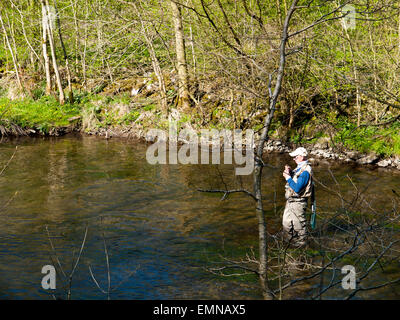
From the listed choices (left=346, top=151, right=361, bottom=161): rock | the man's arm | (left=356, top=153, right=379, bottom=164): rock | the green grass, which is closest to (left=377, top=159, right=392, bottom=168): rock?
(left=356, top=153, right=379, bottom=164): rock

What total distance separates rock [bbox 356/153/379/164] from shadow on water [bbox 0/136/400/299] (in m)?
0.77

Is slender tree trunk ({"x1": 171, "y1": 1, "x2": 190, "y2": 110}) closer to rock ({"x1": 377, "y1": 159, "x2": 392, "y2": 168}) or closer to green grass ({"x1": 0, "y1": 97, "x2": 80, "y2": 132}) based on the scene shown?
green grass ({"x1": 0, "y1": 97, "x2": 80, "y2": 132})

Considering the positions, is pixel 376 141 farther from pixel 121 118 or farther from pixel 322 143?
pixel 121 118

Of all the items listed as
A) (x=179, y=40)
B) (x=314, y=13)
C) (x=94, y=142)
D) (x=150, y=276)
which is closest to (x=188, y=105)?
(x=179, y=40)

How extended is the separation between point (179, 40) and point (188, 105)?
2594 mm

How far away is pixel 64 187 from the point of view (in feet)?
39.8

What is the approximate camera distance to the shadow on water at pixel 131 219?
6.86 metres

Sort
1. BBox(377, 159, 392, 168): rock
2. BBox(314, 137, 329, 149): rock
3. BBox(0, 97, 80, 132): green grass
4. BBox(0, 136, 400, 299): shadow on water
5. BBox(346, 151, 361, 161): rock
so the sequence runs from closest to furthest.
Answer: BBox(0, 136, 400, 299): shadow on water → BBox(377, 159, 392, 168): rock → BBox(346, 151, 361, 161): rock → BBox(314, 137, 329, 149): rock → BBox(0, 97, 80, 132): green grass

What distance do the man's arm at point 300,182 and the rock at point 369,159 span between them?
7140 mm

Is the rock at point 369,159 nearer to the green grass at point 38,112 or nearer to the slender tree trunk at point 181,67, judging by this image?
the slender tree trunk at point 181,67

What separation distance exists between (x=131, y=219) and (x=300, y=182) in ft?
12.3

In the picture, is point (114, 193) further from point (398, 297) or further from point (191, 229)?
point (398, 297)

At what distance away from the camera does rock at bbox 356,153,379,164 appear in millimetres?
14086

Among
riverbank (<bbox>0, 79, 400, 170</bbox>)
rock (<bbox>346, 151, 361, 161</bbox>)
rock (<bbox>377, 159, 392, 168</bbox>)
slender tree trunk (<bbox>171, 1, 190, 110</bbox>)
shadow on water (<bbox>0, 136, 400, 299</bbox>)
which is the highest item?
slender tree trunk (<bbox>171, 1, 190, 110</bbox>)
